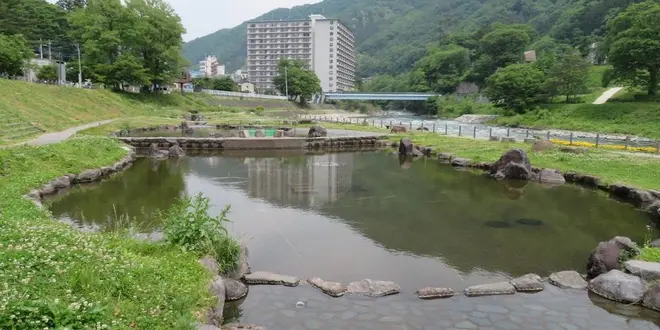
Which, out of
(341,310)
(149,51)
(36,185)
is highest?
(149,51)

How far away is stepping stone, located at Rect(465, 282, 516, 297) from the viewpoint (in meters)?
9.22

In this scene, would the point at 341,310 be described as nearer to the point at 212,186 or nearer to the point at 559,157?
the point at 212,186

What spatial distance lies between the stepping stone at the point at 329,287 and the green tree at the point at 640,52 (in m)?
64.3

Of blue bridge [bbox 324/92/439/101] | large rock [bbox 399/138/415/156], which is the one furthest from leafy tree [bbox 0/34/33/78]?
blue bridge [bbox 324/92/439/101]

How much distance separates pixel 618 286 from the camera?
29.6ft

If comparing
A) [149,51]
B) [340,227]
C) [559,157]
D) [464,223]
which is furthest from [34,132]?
[149,51]

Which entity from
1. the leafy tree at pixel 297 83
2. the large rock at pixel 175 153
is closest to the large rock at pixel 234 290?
the large rock at pixel 175 153

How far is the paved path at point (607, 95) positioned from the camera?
69438 millimetres

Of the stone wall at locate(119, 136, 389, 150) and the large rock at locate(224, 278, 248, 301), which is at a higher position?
the stone wall at locate(119, 136, 389, 150)

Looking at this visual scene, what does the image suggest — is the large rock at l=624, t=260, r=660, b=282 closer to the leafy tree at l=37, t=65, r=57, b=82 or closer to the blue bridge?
the leafy tree at l=37, t=65, r=57, b=82

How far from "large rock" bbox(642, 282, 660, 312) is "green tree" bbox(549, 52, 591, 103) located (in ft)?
226

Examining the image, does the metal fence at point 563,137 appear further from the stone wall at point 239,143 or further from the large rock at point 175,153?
the large rock at point 175,153

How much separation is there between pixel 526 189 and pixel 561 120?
48.4 meters

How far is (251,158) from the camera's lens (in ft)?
100
